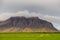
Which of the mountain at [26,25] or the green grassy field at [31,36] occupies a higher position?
the mountain at [26,25]

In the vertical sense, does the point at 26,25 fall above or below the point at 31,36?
above

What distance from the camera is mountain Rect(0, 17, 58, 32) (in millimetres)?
1773

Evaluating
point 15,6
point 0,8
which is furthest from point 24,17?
point 0,8

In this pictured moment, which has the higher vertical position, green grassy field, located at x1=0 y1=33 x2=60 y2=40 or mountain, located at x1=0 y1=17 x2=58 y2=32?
mountain, located at x1=0 y1=17 x2=58 y2=32

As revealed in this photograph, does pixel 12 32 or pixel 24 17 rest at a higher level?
pixel 24 17

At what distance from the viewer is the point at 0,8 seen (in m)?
1.80

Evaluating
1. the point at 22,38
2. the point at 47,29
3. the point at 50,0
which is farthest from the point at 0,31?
the point at 50,0

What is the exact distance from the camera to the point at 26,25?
179 cm

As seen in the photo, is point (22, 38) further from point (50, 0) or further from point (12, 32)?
point (50, 0)

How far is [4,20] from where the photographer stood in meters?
1.80

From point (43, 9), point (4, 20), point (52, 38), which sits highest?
point (43, 9)

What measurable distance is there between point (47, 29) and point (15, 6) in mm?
452

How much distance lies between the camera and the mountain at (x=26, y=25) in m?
1.77

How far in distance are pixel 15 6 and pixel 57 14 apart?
19.3 inches
